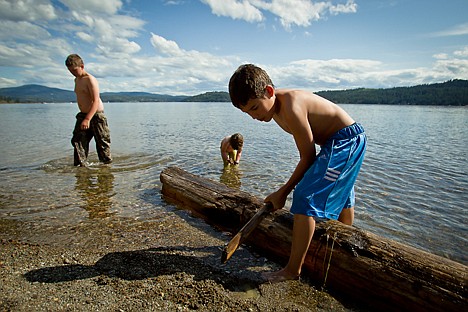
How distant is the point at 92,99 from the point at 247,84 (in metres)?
6.75

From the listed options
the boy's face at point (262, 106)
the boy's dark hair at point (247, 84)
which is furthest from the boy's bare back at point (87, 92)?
the boy's face at point (262, 106)

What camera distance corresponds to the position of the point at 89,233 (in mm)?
4094

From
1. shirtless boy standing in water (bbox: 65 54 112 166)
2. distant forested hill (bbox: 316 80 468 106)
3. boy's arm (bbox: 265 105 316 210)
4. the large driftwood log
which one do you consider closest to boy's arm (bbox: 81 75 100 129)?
shirtless boy standing in water (bbox: 65 54 112 166)

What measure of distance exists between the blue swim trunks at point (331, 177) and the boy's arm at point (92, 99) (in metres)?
6.98

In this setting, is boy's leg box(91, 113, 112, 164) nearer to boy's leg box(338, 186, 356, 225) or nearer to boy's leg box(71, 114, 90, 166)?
boy's leg box(71, 114, 90, 166)

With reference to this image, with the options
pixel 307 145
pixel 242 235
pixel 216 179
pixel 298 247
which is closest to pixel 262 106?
pixel 307 145

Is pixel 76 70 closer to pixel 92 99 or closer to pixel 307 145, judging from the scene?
pixel 92 99

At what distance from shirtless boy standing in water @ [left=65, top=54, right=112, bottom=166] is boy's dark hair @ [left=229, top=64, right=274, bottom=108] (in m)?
6.45

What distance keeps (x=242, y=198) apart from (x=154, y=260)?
4.74 feet

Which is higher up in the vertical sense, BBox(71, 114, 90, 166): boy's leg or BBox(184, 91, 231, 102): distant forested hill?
BBox(184, 91, 231, 102): distant forested hill

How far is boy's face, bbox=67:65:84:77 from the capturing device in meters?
7.42

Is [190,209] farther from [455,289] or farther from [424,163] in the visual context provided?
[424,163]

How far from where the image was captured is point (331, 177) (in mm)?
2740

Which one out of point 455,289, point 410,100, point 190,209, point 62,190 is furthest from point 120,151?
point 410,100
